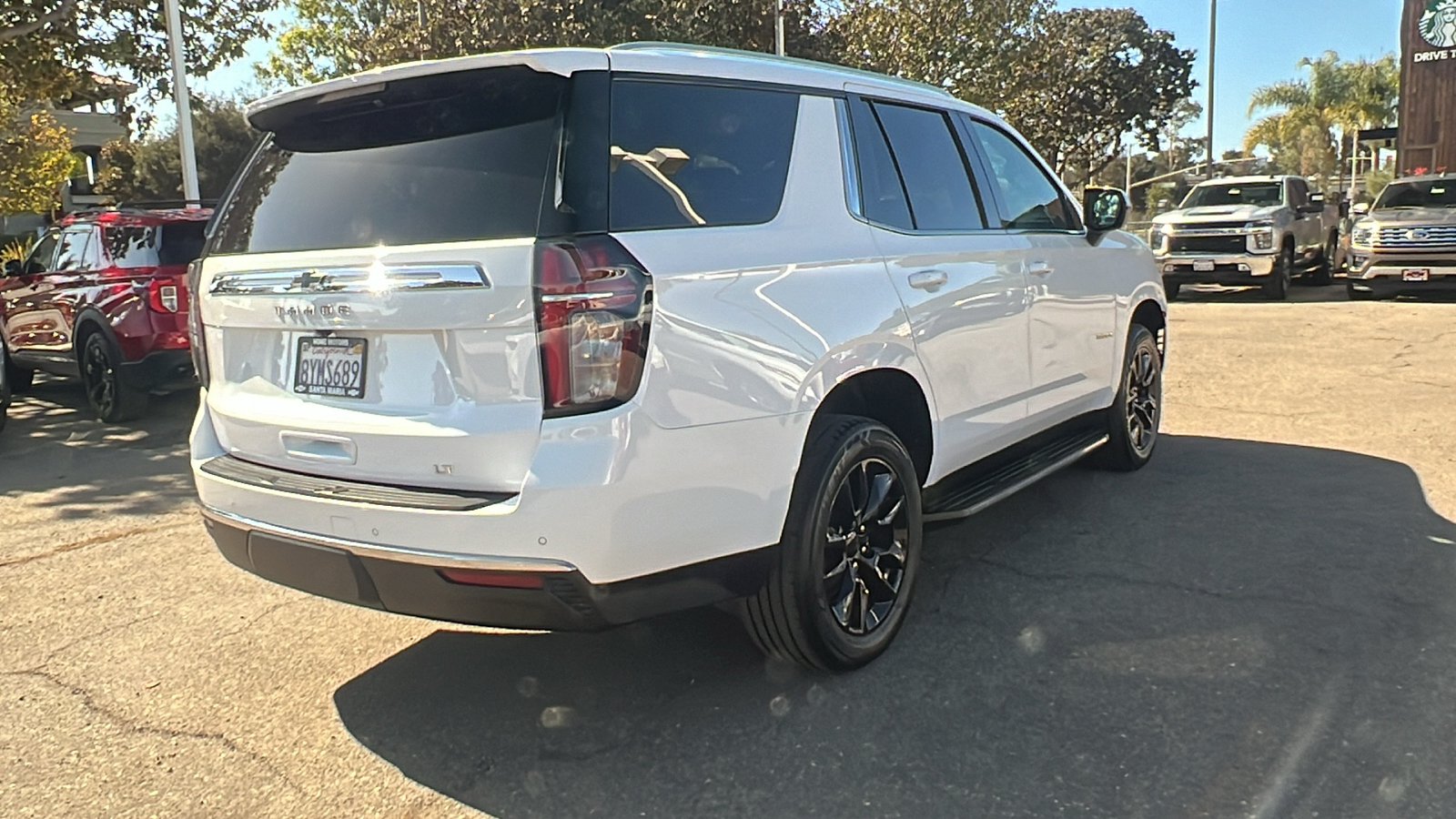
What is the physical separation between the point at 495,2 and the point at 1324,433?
1952 cm

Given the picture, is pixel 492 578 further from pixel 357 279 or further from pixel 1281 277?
pixel 1281 277

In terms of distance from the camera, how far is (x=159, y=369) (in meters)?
8.41

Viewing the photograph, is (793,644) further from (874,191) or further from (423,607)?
(874,191)

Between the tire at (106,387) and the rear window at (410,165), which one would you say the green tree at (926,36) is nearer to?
the tire at (106,387)

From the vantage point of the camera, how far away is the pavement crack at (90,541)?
17.3ft

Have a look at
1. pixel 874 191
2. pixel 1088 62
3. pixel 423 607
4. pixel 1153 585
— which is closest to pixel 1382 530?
pixel 1153 585

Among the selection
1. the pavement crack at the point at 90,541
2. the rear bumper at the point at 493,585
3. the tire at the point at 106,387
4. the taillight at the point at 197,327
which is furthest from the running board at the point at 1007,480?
the tire at the point at 106,387

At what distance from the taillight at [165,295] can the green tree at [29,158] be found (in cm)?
1143

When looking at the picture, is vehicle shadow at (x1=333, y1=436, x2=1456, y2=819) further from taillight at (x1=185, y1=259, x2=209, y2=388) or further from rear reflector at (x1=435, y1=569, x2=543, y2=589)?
taillight at (x1=185, y1=259, x2=209, y2=388)

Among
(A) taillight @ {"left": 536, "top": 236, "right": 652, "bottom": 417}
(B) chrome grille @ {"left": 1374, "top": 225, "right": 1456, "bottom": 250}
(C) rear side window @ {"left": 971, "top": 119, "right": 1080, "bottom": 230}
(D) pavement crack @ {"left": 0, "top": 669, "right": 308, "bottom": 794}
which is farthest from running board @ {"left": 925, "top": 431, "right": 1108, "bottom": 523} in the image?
(B) chrome grille @ {"left": 1374, "top": 225, "right": 1456, "bottom": 250}

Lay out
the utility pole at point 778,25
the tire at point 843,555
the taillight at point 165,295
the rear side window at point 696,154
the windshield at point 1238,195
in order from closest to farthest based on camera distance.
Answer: the rear side window at point 696,154 < the tire at point 843,555 < the taillight at point 165,295 < the windshield at point 1238,195 < the utility pole at point 778,25

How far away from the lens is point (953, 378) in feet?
13.4

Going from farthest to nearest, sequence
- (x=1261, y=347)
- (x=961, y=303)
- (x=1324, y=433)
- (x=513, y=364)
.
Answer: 1. (x=1261, y=347)
2. (x=1324, y=433)
3. (x=961, y=303)
4. (x=513, y=364)

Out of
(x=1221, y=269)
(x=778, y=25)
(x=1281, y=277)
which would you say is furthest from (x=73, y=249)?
(x=778, y=25)
